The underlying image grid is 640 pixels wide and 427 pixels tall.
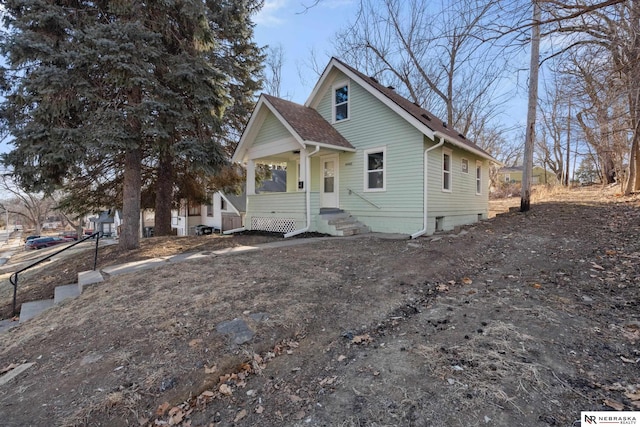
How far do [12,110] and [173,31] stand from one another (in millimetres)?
4619

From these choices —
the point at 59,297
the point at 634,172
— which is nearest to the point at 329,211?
the point at 59,297

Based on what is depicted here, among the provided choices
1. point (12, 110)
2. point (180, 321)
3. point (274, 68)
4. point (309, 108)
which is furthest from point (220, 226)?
point (180, 321)

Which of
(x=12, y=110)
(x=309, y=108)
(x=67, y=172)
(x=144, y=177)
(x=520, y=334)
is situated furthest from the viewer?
(x=309, y=108)

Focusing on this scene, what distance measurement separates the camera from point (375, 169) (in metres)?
11.0

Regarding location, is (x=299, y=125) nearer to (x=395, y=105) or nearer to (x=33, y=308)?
(x=395, y=105)

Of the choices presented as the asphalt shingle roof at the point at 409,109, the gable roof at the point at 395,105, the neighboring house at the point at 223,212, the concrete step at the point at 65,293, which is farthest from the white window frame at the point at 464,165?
the neighboring house at the point at 223,212

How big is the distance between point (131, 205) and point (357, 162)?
7.27 metres

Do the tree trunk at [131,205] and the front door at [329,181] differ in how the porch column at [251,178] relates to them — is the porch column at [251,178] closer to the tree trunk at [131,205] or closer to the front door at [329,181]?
the front door at [329,181]

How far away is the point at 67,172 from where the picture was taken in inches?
339

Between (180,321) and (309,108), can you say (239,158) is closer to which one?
(309,108)

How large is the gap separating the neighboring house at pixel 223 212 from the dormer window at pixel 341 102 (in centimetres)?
988

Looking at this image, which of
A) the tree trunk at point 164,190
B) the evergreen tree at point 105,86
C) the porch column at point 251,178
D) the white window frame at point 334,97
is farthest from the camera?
the porch column at point 251,178

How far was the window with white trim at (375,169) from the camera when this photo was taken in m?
10.7

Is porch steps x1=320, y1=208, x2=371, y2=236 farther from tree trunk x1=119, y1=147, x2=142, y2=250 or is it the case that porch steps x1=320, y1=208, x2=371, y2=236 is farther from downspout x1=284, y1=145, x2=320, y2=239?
tree trunk x1=119, y1=147, x2=142, y2=250
